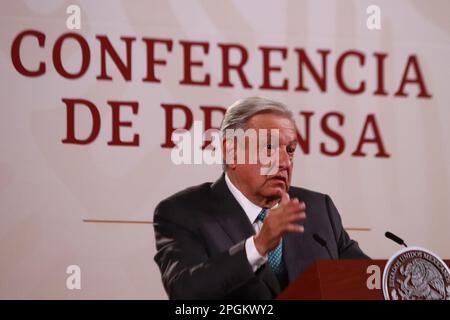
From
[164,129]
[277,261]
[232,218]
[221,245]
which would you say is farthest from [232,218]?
[164,129]

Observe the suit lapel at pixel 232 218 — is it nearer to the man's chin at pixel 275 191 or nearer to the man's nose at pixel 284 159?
the man's chin at pixel 275 191

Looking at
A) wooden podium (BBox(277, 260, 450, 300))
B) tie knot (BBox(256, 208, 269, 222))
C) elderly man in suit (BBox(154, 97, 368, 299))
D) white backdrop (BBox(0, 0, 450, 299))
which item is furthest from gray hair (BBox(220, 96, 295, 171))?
white backdrop (BBox(0, 0, 450, 299))

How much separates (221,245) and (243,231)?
12 cm

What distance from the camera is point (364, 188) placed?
15.5ft

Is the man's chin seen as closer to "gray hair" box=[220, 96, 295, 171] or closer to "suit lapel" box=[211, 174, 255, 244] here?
"suit lapel" box=[211, 174, 255, 244]

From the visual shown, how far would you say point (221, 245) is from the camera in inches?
129

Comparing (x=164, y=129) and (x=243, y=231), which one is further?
(x=164, y=129)

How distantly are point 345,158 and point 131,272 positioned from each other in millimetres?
1322

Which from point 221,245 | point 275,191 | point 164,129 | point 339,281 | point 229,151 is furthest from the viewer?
point 164,129

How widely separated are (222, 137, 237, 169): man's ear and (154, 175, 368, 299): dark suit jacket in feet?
0.30

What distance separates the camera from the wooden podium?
2660 millimetres

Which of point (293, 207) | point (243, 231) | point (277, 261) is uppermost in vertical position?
point (293, 207)

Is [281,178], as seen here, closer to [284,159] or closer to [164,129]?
[284,159]

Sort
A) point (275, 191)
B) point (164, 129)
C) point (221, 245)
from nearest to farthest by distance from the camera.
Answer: point (221, 245), point (275, 191), point (164, 129)
